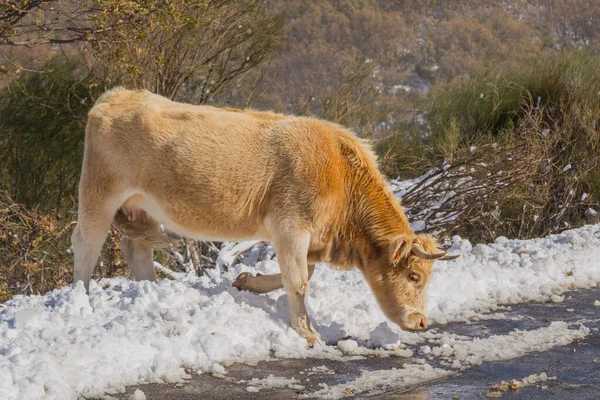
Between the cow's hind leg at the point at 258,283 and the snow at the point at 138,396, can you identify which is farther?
the cow's hind leg at the point at 258,283

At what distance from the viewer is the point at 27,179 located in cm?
1686

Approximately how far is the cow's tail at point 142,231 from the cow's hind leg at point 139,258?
0.15 meters

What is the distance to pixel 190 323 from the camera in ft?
20.2

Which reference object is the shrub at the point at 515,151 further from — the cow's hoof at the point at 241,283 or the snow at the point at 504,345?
the cow's hoof at the point at 241,283

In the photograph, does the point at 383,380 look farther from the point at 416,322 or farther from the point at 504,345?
the point at 504,345

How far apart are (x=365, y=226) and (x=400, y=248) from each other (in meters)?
0.38

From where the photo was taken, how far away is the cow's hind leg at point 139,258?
27.1ft

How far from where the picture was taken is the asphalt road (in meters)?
5.19

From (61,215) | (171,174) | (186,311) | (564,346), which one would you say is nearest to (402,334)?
(564,346)

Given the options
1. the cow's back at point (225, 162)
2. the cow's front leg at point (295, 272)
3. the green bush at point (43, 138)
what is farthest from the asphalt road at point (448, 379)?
the green bush at point (43, 138)

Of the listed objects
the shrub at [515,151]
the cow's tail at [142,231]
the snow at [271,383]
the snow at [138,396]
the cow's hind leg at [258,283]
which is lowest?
the shrub at [515,151]

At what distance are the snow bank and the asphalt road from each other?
157 millimetres

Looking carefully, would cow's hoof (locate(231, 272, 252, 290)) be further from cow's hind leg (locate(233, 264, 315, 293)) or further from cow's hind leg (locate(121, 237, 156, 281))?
cow's hind leg (locate(121, 237, 156, 281))

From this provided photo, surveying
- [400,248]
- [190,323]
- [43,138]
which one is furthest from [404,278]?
[43,138]
